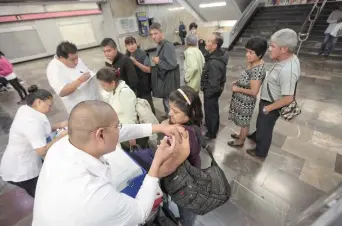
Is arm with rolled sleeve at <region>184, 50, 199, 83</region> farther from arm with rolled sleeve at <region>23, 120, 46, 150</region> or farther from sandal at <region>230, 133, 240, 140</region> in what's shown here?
arm with rolled sleeve at <region>23, 120, 46, 150</region>

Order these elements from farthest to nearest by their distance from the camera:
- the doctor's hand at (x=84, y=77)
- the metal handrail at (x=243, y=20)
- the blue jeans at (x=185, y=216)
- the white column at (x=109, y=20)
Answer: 1. the metal handrail at (x=243, y=20)
2. the white column at (x=109, y=20)
3. the doctor's hand at (x=84, y=77)
4. the blue jeans at (x=185, y=216)

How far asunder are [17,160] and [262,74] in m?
2.71

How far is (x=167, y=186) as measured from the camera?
1.22 m

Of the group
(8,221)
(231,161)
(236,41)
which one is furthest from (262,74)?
(236,41)

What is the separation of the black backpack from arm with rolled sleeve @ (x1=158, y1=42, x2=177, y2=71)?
187cm

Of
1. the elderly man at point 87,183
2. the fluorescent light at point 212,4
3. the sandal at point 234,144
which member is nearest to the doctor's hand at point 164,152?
the elderly man at point 87,183

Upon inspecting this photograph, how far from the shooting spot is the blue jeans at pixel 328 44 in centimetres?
607

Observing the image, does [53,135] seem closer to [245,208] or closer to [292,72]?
[245,208]

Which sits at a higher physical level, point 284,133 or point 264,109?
point 264,109

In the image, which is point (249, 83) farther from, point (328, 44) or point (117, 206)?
point (328, 44)

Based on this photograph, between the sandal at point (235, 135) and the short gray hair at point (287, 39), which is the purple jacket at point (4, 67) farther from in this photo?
the short gray hair at point (287, 39)

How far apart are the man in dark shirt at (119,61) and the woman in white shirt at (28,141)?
105cm

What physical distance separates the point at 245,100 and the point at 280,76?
1.79ft

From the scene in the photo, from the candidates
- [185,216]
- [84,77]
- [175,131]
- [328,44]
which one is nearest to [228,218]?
[185,216]
